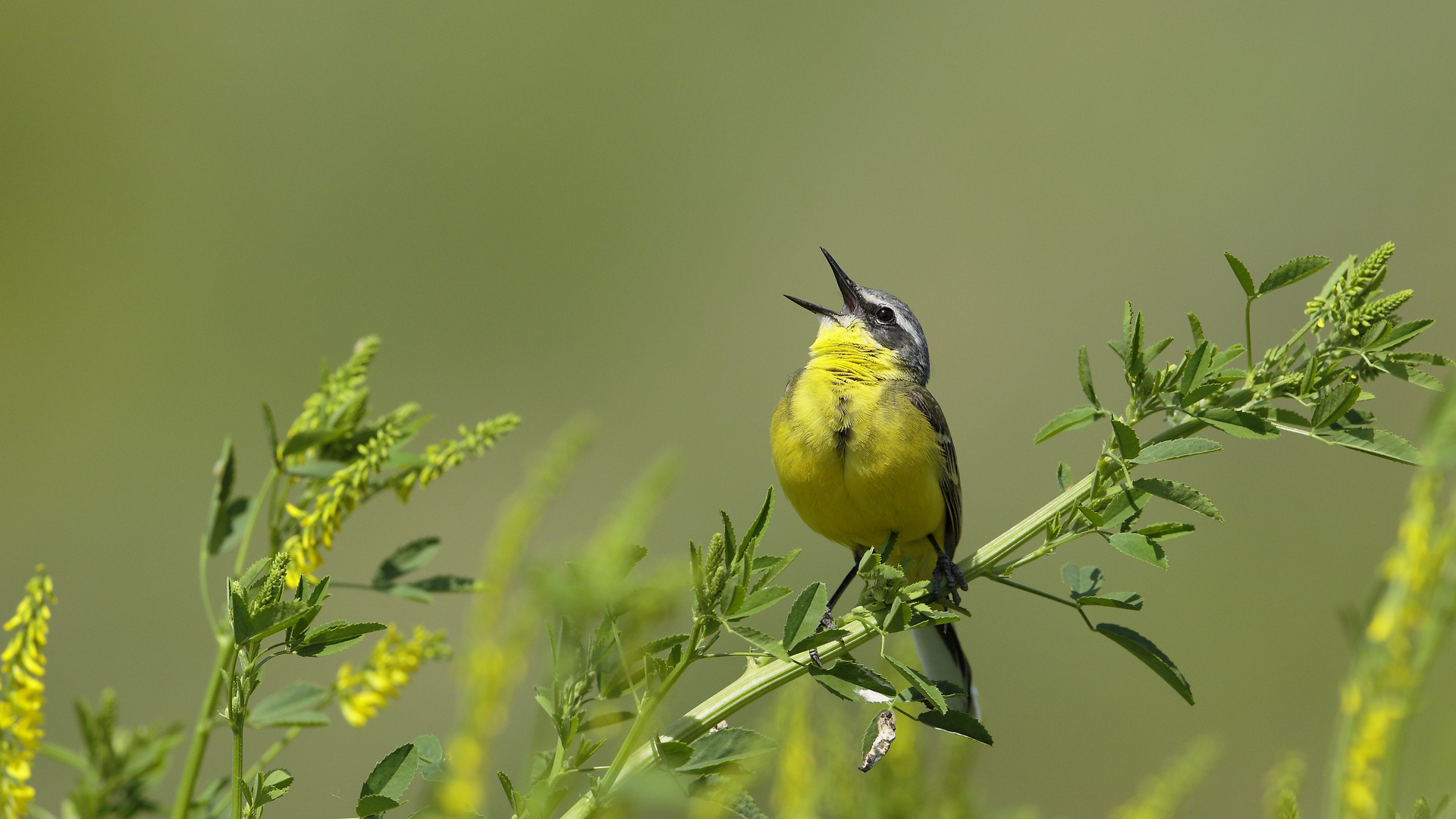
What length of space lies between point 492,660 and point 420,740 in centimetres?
99

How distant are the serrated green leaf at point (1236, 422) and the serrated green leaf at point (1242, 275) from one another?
314 millimetres

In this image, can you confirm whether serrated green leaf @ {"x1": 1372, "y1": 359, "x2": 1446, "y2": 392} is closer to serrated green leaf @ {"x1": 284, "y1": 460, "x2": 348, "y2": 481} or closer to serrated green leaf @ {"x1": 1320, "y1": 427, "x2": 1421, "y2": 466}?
serrated green leaf @ {"x1": 1320, "y1": 427, "x2": 1421, "y2": 466}

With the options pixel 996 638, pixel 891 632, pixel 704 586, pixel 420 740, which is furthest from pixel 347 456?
pixel 996 638

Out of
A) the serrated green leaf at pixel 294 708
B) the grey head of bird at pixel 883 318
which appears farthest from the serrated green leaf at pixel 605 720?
the grey head of bird at pixel 883 318

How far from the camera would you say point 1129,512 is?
1930 millimetres

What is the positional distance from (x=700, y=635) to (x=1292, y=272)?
1.58m

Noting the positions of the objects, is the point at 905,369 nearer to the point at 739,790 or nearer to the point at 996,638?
the point at 739,790

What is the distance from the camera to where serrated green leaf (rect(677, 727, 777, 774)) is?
1536 millimetres

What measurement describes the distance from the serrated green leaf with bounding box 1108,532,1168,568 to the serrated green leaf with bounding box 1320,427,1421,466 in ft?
1.26

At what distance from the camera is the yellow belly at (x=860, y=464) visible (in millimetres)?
3914

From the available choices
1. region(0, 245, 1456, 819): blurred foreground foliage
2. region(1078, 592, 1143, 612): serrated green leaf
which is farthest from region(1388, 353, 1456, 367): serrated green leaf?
region(1078, 592, 1143, 612): serrated green leaf

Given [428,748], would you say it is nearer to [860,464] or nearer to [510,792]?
[510,792]

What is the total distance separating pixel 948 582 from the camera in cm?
284

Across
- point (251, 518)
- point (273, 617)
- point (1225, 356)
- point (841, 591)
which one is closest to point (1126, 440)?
point (1225, 356)
